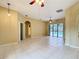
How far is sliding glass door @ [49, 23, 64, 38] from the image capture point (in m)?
15.0

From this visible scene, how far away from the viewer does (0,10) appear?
7.41m

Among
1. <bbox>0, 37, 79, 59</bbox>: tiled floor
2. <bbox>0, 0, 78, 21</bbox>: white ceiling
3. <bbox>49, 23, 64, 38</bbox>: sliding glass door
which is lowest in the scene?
<bbox>0, 37, 79, 59</bbox>: tiled floor

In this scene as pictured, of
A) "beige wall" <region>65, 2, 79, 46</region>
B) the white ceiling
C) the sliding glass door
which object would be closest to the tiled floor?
"beige wall" <region>65, 2, 79, 46</region>

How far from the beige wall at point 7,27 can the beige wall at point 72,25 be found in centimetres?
428

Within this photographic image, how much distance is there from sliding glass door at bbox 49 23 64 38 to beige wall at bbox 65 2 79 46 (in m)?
7.52

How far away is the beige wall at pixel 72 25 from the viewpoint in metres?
6.55

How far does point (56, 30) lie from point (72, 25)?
8694 mm

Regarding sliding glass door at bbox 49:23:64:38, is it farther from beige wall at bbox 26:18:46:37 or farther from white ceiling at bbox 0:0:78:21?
white ceiling at bbox 0:0:78:21

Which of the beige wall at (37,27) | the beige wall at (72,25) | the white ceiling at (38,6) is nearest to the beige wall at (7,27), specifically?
the white ceiling at (38,6)

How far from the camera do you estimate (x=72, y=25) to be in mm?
6879

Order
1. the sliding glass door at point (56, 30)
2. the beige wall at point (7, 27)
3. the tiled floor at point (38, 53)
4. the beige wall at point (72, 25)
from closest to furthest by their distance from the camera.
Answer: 1. the tiled floor at point (38, 53)
2. the beige wall at point (72, 25)
3. the beige wall at point (7, 27)
4. the sliding glass door at point (56, 30)

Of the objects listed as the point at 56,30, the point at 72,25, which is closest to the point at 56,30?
the point at 56,30

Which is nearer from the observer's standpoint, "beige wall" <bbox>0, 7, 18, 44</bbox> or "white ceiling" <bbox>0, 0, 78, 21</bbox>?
"white ceiling" <bbox>0, 0, 78, 21</bbox>

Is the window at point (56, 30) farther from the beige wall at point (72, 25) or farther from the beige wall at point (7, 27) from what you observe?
the beige wall at point (7, 27)
